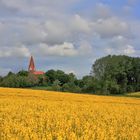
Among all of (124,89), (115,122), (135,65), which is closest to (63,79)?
(135,65)

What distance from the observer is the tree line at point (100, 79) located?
317 feet

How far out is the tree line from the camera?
96.7 meters

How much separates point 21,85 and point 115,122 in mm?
92769

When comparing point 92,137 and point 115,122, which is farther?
point 115,122

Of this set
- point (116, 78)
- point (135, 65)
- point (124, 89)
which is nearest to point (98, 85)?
point (124, 89)

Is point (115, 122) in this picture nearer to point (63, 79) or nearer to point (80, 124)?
point (80, 124)

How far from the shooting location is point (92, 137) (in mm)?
10906

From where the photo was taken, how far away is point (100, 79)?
11000cm

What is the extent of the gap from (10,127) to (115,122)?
16.9 ft

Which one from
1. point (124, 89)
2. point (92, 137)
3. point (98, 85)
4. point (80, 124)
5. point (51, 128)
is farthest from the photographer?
point (124, 89)

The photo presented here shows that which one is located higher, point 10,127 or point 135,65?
point 135,65

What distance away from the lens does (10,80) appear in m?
107

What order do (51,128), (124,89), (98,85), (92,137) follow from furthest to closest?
(124,89) < (98,85) < (51,128) < (92,137)

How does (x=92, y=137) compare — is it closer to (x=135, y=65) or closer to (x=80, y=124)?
(x=80, y=124)
